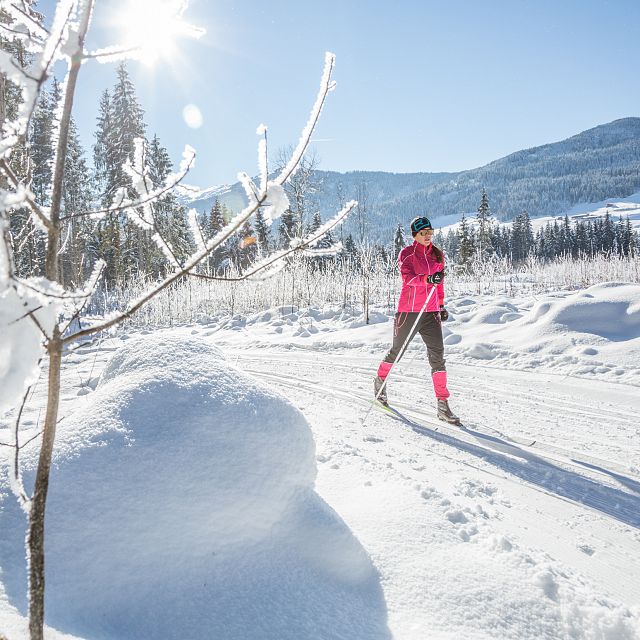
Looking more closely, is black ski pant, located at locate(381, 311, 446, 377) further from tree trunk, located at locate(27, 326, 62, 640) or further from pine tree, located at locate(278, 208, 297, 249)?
pine tree, located at locate(278, 208, 297, 249)

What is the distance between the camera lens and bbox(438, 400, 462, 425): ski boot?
413cm

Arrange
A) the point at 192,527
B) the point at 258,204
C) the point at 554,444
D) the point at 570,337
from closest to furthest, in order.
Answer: the point at 258,204 < the point at 192,527 < the point at 554,444 < the point at 570,337

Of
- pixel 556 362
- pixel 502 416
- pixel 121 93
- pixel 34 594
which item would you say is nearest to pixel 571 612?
pixel 34 594

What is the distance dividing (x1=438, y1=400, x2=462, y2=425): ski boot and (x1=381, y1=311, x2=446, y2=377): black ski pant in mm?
360

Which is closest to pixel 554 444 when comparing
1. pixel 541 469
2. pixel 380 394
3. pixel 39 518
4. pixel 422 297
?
pixel 541 469

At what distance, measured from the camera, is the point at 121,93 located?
22.8m

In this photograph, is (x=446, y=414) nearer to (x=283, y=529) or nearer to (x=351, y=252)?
(x=283, y=529)

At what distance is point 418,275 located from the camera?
4570 millimetres

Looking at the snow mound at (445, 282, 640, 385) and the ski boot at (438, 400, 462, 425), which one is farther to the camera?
the snow mound at (445, 282, 640, 385)

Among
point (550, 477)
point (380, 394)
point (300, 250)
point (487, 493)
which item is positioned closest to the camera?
point (300, 250)

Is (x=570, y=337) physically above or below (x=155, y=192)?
below

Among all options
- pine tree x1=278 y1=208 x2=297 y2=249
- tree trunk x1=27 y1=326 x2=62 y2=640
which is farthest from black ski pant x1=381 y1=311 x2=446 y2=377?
pine tree x1=278 y1=208 x2=297 y2=249

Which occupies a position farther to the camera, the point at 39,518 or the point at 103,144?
the point at 103,144

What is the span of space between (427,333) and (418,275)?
64cm
